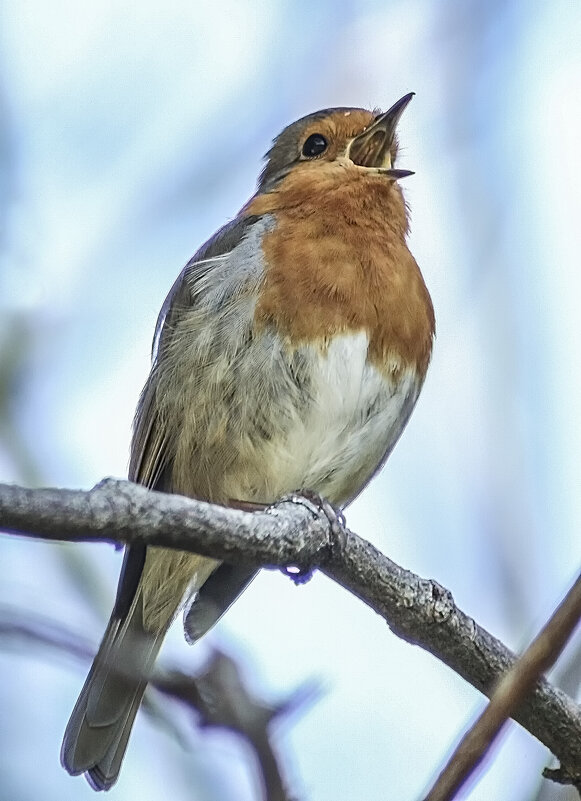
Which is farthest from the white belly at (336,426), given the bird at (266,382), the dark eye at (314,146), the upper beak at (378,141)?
the dark eye at (314,146)

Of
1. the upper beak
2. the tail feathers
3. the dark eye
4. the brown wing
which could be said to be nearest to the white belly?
the brown wing

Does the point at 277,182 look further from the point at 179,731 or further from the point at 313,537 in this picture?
the point at 179,731

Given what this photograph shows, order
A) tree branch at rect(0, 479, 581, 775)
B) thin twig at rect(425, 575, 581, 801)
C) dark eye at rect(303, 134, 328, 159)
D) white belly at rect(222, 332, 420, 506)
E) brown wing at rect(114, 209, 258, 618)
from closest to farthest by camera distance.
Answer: thin twig at rect(425, 575, 581, 801), tree branch at rect(0, 479, 581, 775), white belly at rect(222, 332, 420, 506), brown wing at rect(114, 209, 258, 618), dark eye at rect(303, 134, 328, 159)

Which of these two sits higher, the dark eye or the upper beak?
the upper beak

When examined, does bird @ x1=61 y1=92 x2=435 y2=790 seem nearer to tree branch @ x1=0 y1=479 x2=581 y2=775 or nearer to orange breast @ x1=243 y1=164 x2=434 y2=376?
orange breast @ x1=243 y1=164 x2=434 y2=376

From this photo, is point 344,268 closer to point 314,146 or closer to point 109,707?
point 314,146

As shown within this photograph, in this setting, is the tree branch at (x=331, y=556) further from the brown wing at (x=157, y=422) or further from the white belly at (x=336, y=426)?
the brown wing at (x=157, y=422)

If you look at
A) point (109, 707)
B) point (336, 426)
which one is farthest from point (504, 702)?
point (109, 707)

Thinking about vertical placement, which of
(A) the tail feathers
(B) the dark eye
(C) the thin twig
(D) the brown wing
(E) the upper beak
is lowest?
(C) the thin twig
